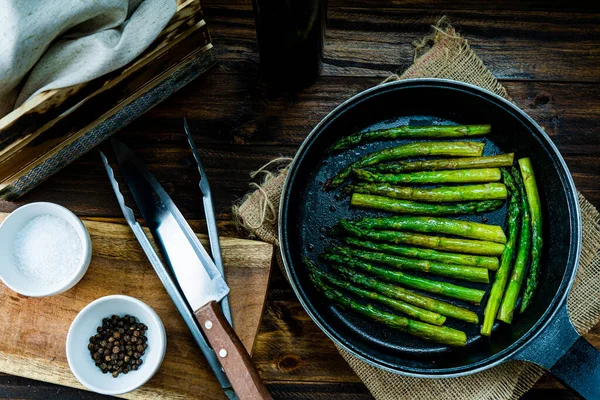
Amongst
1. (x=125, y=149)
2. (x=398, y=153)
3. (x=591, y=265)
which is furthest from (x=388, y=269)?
(x=125, y=149)

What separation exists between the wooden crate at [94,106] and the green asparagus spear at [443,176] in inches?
35.2

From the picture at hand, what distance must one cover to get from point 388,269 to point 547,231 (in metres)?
0.70

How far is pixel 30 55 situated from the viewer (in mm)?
1945

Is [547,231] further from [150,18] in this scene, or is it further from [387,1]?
[150,18]

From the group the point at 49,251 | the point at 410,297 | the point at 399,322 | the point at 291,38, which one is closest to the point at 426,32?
the point at 291,38

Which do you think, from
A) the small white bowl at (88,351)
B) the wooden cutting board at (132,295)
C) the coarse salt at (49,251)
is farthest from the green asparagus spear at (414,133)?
the coarse salt at (49,251)

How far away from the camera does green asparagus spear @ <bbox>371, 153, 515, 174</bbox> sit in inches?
91.9

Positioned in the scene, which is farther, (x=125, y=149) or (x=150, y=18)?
(x=125, y=149)

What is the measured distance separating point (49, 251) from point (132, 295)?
1.22 ft

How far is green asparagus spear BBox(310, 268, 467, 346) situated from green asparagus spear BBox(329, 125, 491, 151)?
0.61 metres

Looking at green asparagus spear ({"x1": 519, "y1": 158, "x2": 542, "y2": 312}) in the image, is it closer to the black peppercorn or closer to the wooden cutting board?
the wooden cutting board

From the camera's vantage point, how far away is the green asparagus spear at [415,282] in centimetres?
228

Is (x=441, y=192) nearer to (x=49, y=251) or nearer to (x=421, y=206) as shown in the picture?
(x=421, y=206)

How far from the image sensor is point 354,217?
239cm
